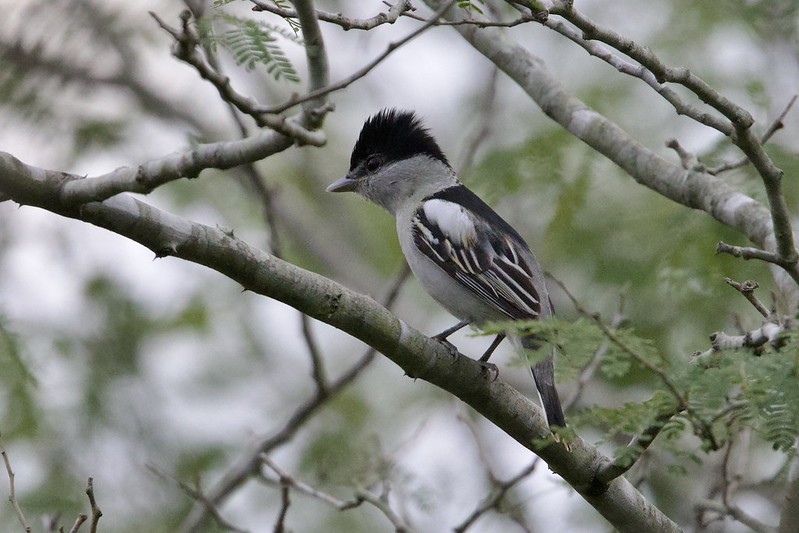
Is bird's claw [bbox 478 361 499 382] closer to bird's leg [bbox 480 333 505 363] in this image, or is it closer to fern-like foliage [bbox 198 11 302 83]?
bird's leg [bbox 480 333 505 363]

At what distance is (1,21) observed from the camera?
515cm

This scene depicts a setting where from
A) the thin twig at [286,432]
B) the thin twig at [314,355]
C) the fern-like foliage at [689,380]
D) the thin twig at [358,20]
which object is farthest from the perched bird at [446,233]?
the thin twig at [358,20]

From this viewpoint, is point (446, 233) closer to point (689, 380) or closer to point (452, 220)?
point (452, 220)

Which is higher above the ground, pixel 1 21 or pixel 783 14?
pixel 783 14

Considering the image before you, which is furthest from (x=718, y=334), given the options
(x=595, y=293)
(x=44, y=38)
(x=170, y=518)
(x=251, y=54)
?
(x=170, y=518)

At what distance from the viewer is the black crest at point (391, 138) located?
22.1ft

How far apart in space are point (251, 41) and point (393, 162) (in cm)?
334

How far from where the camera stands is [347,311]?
142 inches

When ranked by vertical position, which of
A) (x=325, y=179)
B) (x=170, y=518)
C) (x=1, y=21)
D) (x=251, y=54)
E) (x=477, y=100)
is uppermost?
(x=251, y=54)

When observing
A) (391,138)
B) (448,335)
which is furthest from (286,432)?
(391,138)

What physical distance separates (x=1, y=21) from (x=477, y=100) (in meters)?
6.51

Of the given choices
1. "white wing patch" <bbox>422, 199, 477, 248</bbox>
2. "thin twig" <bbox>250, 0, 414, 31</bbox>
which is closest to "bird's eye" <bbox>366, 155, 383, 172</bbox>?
"white wing patch" <bbox>422, 199, 477, 248</bbox>

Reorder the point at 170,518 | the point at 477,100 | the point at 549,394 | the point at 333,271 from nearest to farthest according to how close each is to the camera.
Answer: the point at 549,394
the point at 170,518
the point at 333,271
the point at 477,100

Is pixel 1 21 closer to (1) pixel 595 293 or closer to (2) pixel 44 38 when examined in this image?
(2) pixel 44 38
